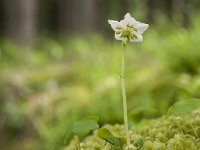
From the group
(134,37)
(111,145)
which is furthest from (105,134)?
(134,37)

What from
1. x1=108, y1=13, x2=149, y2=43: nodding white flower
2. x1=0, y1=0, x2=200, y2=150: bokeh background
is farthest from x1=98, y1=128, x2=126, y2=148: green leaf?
x1=0, y1=0, x2=200, y2=150: bokeh background

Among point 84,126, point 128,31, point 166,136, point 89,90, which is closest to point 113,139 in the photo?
point 84,126

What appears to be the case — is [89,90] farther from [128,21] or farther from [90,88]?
[128,21]

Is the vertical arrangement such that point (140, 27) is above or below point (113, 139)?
above

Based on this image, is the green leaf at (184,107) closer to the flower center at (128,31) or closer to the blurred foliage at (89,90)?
the flower center at (128,31)

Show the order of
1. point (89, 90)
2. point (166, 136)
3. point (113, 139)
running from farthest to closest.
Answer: point (89, 90), point (166, 136), point (113, 139)

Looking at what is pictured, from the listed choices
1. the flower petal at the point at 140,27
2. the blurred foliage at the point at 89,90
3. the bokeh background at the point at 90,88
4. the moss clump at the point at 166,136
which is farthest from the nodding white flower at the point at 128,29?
the blurred foliage at the point at 89,90

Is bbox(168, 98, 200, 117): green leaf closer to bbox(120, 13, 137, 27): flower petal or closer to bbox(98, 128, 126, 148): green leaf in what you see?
bbox(98, 128, 126, 148): green leaf

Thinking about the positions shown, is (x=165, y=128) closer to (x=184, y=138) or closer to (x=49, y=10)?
(x=184, y=138)
